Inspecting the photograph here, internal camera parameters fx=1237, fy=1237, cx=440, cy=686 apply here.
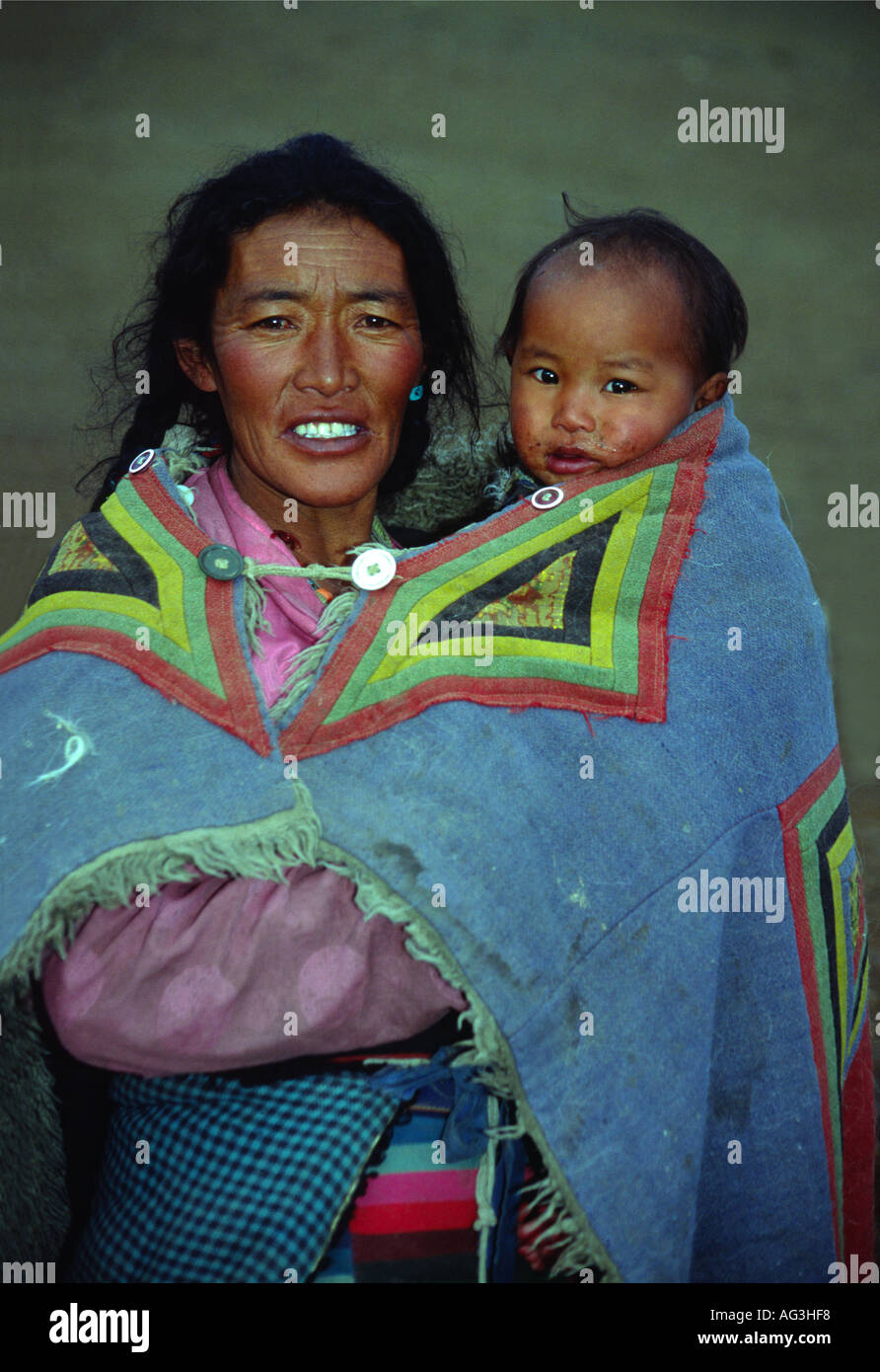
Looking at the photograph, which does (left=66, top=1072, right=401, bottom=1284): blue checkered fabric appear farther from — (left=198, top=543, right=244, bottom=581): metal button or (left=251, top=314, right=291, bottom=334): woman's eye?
(left=251, top=314, right=291, bottom=334): woman's eye

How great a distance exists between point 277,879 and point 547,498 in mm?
631

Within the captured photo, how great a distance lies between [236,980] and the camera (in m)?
1.23

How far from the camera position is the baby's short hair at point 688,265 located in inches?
71.2

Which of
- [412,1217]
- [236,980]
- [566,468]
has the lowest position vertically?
[412,1217]

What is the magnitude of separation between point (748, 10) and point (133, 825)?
5087mm

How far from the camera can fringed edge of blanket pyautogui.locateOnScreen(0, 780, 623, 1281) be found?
125cm

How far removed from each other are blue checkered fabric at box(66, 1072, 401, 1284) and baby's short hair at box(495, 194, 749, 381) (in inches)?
45.4

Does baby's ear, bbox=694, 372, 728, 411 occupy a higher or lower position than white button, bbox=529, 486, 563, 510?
higher

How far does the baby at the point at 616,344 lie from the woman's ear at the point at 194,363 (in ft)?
1.51
